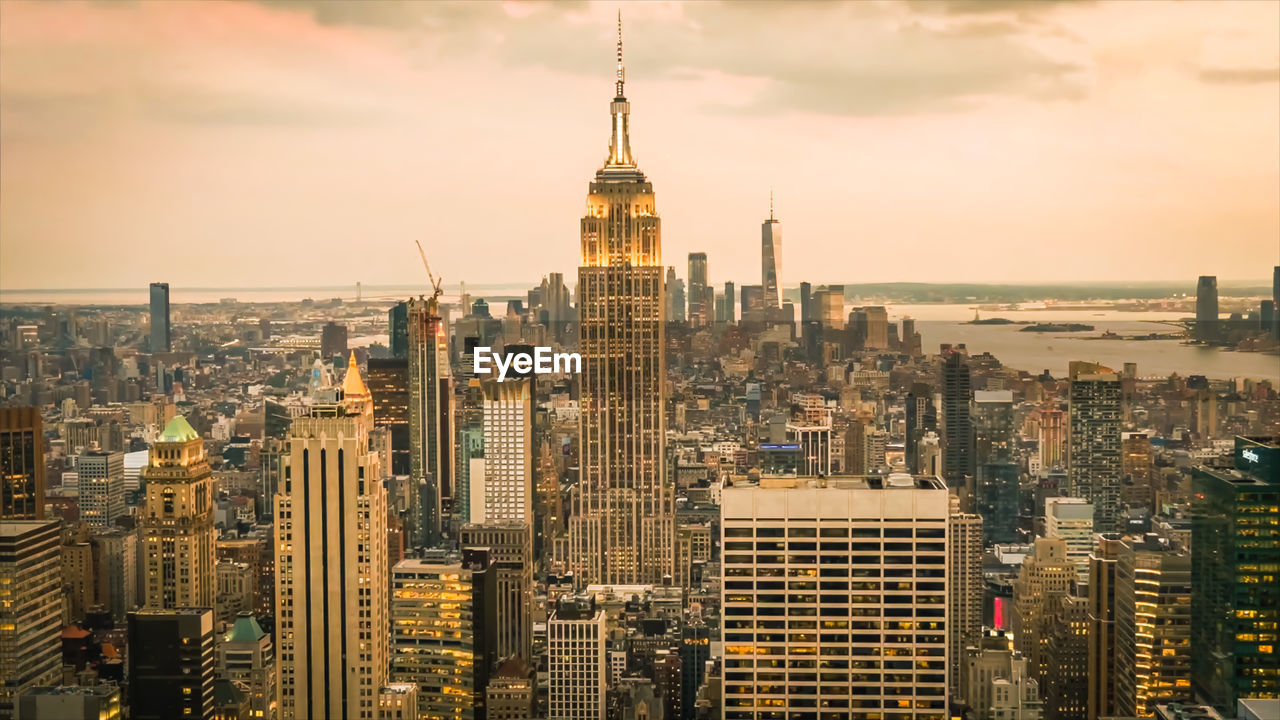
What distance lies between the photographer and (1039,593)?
1555 centimetres

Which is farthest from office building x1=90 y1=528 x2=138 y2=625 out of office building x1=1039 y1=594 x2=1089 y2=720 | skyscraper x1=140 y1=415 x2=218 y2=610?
office building x1=1039 y1=594 x2=1089 y2=720

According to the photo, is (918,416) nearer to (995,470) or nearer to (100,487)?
(995,470)

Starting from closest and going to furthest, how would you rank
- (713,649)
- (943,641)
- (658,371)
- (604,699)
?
(943,641)
(713,649)
(604,699)
(658,371)

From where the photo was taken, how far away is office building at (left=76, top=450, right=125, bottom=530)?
1424 centimetres

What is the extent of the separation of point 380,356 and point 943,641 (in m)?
6.19

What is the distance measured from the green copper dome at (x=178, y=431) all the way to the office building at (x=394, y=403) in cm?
166

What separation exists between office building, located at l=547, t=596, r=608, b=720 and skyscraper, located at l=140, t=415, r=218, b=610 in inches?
131

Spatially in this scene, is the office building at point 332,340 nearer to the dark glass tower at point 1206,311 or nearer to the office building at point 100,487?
the office building at point 100,487

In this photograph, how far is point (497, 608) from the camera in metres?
16.6

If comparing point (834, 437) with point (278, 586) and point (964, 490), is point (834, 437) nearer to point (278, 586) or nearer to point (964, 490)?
point (964, 490)

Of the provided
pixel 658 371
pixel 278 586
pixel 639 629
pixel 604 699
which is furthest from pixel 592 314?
pixel 278 586

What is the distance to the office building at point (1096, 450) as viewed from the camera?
1395cm

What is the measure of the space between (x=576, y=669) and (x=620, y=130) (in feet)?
18.2
